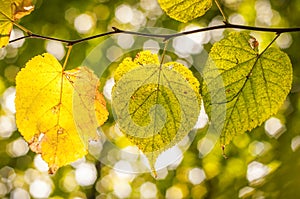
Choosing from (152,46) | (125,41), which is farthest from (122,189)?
(152,46)

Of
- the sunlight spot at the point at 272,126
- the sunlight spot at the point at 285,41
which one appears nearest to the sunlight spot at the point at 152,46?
the sunlight spot at the point at 285,41

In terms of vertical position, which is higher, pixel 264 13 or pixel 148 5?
pixel 264 13

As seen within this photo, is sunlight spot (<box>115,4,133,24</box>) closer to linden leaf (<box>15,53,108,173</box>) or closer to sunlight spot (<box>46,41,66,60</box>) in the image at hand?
sunlight spot (<box>46,41,66,60</box>)

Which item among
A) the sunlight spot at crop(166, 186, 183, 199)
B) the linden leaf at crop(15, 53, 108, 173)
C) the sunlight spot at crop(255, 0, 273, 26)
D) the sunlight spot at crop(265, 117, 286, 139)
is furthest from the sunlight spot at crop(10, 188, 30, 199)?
the linden leaf at crop(15, 53, 108, 173)

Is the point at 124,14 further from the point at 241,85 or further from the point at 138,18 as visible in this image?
the point at 241,85

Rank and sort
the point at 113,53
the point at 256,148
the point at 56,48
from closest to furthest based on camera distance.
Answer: the point at 256,148 < the point at 56,48 < the point at 113,53

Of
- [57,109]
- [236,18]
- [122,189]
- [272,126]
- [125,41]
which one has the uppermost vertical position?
[57,109]
